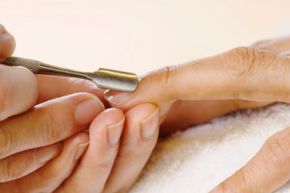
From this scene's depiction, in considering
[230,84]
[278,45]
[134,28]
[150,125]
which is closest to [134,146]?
[150,125]

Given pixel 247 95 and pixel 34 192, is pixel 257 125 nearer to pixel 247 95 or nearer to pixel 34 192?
pixel 247 95

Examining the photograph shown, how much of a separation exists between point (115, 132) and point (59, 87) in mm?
124

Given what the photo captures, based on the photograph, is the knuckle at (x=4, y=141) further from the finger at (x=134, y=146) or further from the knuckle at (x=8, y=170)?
the finger at (x=134, y=146)

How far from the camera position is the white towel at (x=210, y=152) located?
56 centimetres

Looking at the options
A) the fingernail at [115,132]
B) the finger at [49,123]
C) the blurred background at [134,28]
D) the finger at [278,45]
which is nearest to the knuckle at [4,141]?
the finger at [49,123]

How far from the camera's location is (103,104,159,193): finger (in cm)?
56

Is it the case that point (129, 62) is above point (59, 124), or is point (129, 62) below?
below

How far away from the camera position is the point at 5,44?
0.52m

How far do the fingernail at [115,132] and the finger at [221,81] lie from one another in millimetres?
34

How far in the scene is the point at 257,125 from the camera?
0.60 metres

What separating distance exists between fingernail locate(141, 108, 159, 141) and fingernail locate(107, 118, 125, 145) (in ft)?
0.09

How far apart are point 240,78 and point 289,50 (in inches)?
5.8

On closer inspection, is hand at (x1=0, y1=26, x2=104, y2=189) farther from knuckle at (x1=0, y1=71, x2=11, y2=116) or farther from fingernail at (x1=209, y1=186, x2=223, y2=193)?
fingernail at (x1=209, y1=186, x2=223, y2=193)

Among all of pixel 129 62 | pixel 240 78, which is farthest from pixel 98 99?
pixel 129 62
